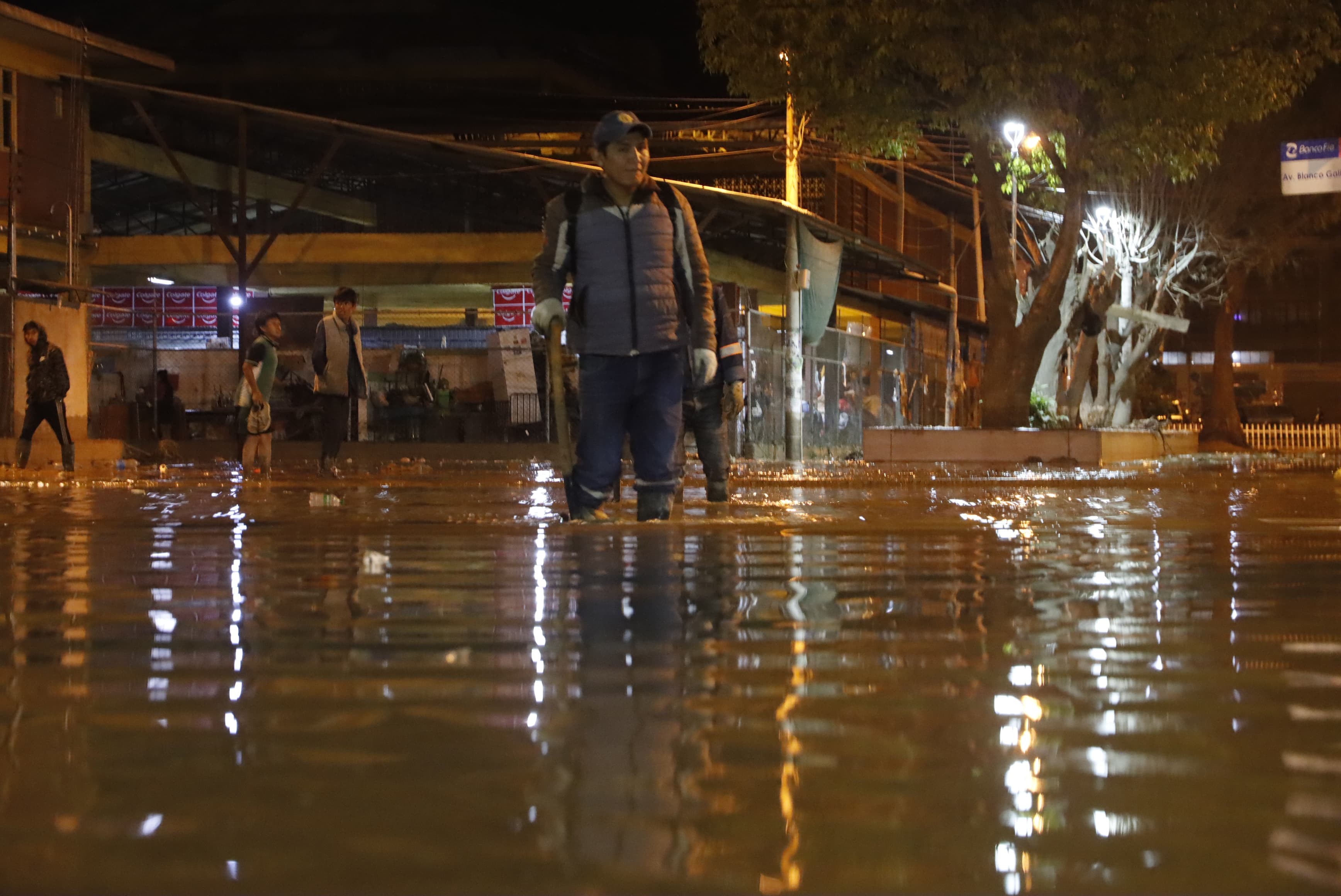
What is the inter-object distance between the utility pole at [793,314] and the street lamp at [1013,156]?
121 inches

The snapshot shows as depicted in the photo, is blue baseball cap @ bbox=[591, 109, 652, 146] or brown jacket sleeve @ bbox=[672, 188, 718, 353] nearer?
blue baseball cap @ bbox=[591, 109, 652, 146]

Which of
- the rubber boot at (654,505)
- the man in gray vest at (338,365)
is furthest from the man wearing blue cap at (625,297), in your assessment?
the man in gray vest at (338,365)

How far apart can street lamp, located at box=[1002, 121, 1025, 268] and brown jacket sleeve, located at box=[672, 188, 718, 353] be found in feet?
44.7

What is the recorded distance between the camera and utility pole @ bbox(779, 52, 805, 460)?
23.5 metres

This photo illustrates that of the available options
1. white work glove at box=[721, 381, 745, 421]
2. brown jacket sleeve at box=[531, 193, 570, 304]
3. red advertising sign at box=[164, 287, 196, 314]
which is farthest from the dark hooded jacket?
red advertising sign at box=[164, 287, 196, 314]

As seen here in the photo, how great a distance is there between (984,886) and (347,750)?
1.11 m

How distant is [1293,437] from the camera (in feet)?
149

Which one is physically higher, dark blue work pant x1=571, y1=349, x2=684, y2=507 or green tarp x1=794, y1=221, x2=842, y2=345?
green tarp x1=794, y1=221, x2=842, y2=345

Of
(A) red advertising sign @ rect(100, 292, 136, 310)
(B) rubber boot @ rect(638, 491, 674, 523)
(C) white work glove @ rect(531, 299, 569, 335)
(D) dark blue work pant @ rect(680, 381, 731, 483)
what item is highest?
(A) red advertising sign @ rect(100, 292, 136, 310)

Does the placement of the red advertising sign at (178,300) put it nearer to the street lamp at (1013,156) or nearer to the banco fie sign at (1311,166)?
the street lamp at (1013,156)

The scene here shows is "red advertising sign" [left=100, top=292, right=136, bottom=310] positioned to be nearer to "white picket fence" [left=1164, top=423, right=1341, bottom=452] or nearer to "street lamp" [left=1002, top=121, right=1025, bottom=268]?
"street lamp" [left=1002, top=121, right=1025, bottom=268]

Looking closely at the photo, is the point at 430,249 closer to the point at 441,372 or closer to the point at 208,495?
the point at 441,372

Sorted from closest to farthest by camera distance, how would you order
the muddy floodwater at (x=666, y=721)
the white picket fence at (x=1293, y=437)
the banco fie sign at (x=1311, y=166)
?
the muddy floodwater at (x=666, y=721), the banco fie sign at (x=1311, y=166), the white picket fence at (x=1293, y=437)

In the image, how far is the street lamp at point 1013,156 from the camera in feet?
70.8
